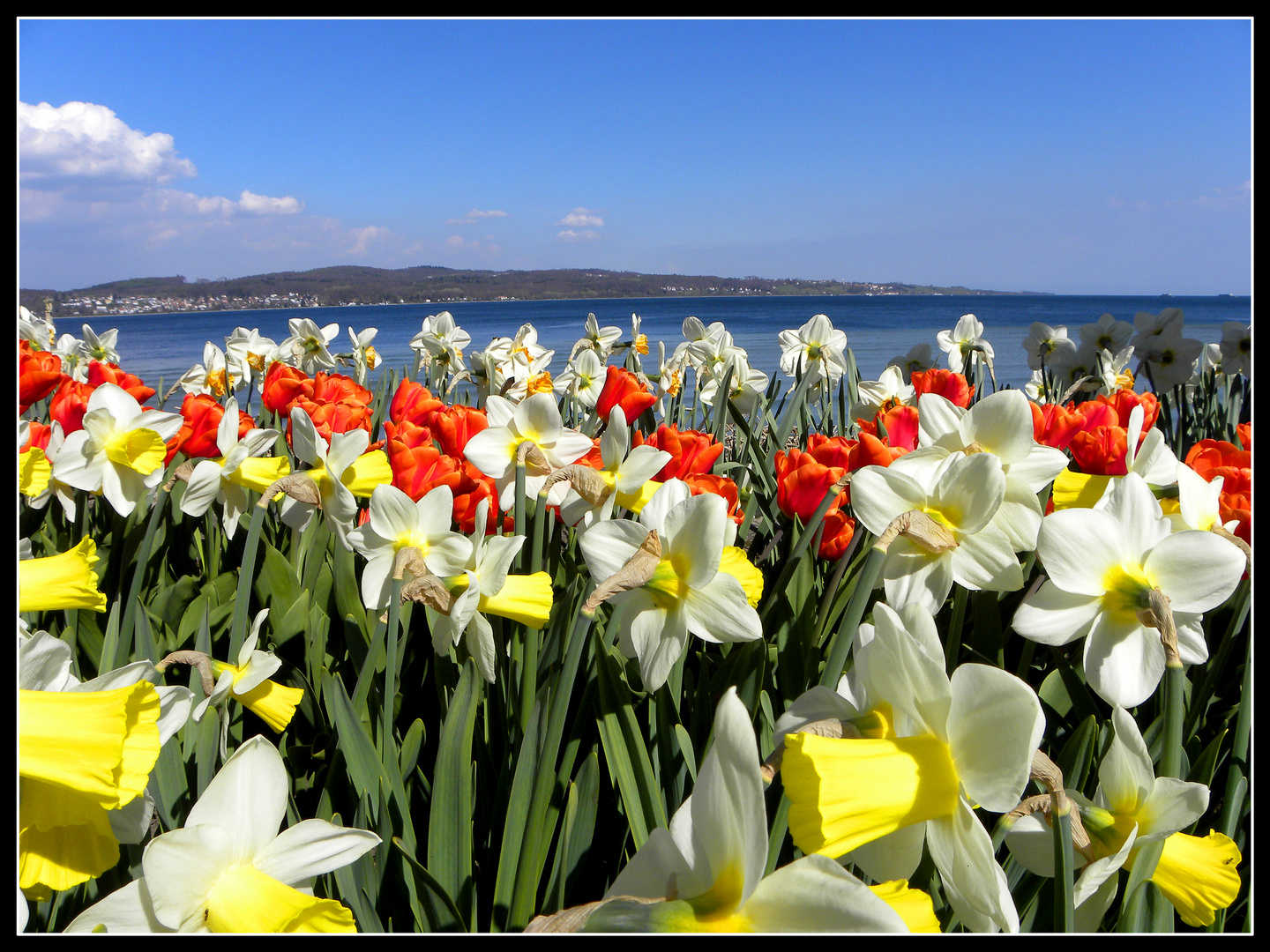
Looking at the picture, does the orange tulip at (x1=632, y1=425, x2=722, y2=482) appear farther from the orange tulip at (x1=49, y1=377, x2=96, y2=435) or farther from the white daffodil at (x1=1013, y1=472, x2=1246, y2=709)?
the orange tulip at (x1=49, y1=377, x2=96, y2=435)

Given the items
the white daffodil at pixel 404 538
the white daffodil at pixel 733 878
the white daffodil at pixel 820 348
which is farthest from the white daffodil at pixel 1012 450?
the white daffodil at pixel 820 348

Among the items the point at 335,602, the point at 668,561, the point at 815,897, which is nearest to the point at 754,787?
the point at 815,897

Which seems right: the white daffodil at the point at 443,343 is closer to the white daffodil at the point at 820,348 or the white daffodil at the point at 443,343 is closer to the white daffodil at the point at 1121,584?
the white daffodil at the point at 820,348

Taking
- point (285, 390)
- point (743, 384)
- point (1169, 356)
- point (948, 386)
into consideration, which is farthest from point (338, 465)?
point (1169, 356)

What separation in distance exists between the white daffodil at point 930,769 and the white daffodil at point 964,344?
326 centimetres

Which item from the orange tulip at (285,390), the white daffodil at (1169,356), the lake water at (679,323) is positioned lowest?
the orange tulip at (285,390)

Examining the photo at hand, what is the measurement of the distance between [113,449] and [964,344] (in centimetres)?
344

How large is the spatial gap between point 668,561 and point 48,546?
184 cm

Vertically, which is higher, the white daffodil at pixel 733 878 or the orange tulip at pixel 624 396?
the orange tulip at pixel 624 396

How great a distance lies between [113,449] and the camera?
1.51m

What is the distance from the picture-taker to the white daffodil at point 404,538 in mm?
1053

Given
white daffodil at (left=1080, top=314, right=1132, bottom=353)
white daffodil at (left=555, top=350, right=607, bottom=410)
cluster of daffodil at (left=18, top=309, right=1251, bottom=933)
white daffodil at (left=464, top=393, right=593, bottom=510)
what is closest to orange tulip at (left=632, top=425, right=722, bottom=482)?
cluster of daffodil at (left=18, top=309, right=1251, bottom=933)

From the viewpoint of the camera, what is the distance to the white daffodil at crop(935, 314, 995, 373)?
11.5ft
